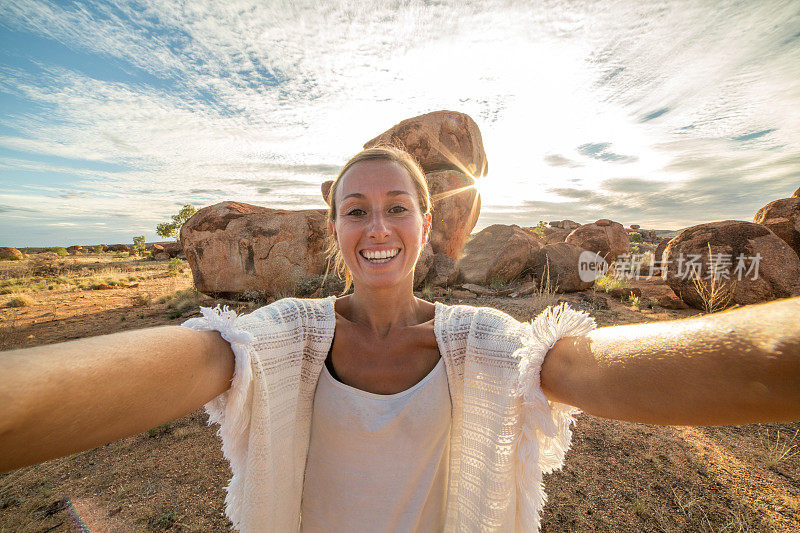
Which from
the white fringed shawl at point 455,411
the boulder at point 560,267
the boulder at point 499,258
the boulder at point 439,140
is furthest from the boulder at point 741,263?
the white fringed shawl at point 455,411

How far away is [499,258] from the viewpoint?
11.3m

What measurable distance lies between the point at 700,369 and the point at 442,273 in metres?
10.3

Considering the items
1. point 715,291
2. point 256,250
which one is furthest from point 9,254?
point 715,291

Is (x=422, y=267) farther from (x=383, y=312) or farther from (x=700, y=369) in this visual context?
(x=700, y=369)

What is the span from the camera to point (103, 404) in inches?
28.0

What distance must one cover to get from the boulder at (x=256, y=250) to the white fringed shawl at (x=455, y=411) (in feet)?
26.9

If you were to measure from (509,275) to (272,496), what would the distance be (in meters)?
10.9

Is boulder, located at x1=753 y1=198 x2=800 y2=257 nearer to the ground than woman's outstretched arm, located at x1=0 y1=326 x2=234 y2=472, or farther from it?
farther from it

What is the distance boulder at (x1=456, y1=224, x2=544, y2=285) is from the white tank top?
9.93m

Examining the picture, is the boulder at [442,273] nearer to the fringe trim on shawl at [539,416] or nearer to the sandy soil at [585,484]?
the sandy soil at [585,484]

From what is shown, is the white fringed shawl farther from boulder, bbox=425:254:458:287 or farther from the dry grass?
boulder, bbox=425:254:458:287

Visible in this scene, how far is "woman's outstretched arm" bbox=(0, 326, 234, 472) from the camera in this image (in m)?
0.60

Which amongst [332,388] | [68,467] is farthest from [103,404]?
[68,467]

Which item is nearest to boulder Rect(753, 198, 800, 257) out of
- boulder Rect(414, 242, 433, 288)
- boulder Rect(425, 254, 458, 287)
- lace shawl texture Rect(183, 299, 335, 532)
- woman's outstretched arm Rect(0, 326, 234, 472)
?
boulder Rect(425, 254, 458, 287)
